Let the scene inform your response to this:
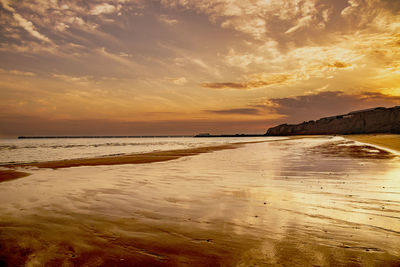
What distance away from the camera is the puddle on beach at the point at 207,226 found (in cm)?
308

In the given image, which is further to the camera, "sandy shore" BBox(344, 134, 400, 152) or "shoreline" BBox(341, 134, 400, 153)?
"sandy shore" BBox(344, 134, 400, 152)

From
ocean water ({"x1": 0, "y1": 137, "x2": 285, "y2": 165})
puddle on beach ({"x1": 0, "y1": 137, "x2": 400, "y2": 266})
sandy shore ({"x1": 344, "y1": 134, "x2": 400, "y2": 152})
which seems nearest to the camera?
puddle on beach ({"x1": 0, "y1": 137, "x2": 400, "y2": 266})

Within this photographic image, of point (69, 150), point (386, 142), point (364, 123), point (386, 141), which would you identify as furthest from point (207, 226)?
point (364, 123)

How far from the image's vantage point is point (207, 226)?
13.9ft

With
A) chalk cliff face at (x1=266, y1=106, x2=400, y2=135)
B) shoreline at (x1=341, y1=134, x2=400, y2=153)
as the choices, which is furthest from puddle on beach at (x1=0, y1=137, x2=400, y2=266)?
chalk cliff face at (x1=266, y1=106, x2=400, y2=135)

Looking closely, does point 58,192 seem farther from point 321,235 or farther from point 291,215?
point 321,235

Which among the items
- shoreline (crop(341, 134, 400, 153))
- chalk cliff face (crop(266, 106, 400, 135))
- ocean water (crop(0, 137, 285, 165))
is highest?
chalk cliff face (crop(266, 106, 400, 135))

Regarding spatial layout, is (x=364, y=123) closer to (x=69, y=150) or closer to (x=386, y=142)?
(x=386, y=142)

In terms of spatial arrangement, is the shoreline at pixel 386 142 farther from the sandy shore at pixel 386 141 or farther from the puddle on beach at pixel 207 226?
the puddle on beach at pixel 207 226

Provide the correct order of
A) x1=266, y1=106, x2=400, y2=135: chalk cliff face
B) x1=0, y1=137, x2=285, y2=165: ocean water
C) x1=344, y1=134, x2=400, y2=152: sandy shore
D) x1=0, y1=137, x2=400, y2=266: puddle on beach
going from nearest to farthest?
x1=0, y1=137, x2=400, y2=266: puddle on beach
x1=0, y1=137, x2=285, y2=165: ocean water
x1=344, y1=134, x2=400, y2=152: sandy shore
x1=266, y1=106, x2=400, y2=135: chalk cliff face

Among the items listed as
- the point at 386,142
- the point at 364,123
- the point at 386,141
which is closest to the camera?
the point at 386,142

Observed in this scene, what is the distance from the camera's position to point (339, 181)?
7.97 meters

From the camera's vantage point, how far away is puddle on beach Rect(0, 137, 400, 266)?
3.08 m

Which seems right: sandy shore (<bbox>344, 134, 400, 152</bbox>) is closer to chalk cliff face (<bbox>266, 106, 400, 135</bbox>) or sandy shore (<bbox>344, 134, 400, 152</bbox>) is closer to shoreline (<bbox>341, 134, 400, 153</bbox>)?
shoreline (<bbox>341, 134, 400, 153</bbox>)
